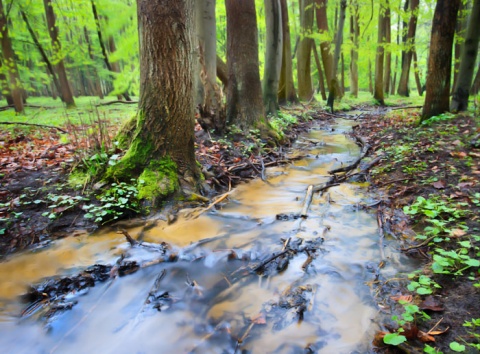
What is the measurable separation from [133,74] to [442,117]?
7.51 metres

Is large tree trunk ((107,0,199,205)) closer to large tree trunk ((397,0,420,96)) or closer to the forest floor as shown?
the forest floor

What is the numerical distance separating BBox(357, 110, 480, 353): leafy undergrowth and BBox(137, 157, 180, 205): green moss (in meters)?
3.28

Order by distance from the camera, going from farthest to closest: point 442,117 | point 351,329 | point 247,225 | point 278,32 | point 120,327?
point 278,32
point 442,117
point 247,225
point 120,327
point 351,329

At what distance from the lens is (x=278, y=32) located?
10148 mm

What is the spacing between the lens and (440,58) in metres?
7.23

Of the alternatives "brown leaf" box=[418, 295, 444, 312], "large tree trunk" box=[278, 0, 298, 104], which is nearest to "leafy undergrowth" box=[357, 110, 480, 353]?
"brown leaf" box=[418, 295, 444, 312]

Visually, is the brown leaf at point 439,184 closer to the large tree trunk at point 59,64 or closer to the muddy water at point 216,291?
the muddy water at point 216,291

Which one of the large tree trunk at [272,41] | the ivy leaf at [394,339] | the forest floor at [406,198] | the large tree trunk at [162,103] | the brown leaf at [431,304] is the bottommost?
the brown leaf at [431,304]

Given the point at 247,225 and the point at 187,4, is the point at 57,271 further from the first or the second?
the point at 187,4

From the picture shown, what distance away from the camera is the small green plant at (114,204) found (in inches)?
157

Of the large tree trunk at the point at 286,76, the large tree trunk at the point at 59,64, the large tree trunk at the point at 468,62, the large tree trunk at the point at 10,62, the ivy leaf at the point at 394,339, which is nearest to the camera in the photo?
the ivy leaf at the point at 394,339

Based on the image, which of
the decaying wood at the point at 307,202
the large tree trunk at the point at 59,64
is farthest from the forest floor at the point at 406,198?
the large tree trunk at the point at 59,64

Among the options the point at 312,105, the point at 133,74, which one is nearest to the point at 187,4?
the point at 133,74

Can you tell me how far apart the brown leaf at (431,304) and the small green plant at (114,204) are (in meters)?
3.54
